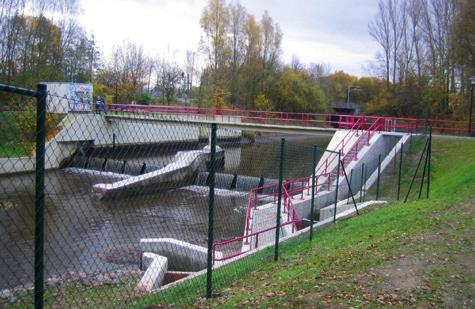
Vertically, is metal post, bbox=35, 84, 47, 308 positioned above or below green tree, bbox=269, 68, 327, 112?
below

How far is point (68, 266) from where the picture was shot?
41.2ft

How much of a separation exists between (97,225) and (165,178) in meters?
6.98

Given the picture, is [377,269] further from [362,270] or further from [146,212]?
[146,212]

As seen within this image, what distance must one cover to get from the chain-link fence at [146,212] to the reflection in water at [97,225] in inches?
2.7

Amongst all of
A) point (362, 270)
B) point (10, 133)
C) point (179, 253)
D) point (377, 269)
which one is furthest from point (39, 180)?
point (179, 253)

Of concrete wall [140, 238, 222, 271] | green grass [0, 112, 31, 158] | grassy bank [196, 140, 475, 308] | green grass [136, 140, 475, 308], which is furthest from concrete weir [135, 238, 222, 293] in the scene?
green grass [0, 112, 31, 158]

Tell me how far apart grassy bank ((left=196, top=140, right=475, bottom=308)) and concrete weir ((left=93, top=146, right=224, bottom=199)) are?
40.8ft

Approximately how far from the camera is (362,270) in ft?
22.4

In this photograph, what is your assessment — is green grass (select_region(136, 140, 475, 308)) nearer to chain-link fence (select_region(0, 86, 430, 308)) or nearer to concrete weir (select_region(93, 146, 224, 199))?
chain-link fence (select_region(0, 86, 430, 308))

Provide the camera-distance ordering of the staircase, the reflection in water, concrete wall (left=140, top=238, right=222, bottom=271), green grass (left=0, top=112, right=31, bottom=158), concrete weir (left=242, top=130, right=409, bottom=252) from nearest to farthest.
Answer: green grass (left=0, top=112, right=31, bottom=158) < concrete wall (left=140, top=238, right=222, bottom=271) < the reflection in water < concrete weir (left=242, top=130, right=409, bottom=252) < the staircase

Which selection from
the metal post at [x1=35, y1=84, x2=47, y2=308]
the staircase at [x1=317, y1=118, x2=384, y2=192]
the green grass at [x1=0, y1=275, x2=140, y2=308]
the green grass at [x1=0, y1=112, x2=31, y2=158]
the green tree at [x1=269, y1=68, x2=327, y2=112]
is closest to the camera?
the metal post at [x1=35, y1=84, x2=47, y2=308]

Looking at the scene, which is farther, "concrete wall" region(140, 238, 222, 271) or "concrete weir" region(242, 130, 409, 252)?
"concrete weir" region(242, 130, 409, 252)

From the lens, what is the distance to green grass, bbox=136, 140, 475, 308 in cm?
574

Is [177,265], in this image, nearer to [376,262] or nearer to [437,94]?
[376,262]
